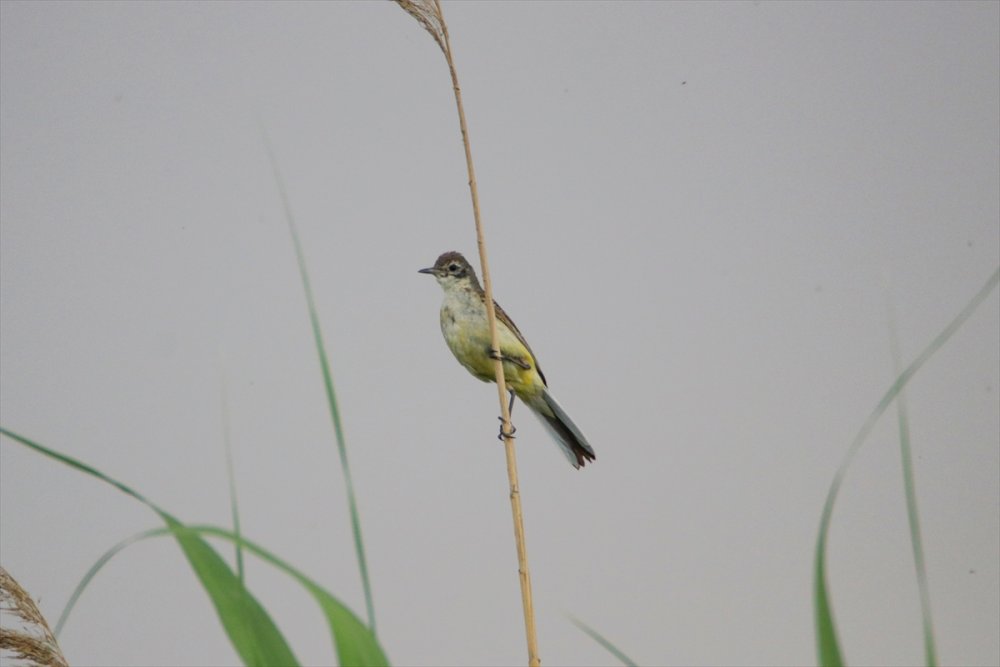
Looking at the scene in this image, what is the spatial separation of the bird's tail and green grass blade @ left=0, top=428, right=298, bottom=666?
1585 mm

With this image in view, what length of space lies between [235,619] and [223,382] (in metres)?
0.28

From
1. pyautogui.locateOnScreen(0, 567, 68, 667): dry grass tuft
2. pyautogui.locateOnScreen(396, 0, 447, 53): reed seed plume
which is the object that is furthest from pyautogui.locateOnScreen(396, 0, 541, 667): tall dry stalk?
pyautogui.locateOnScreen(0, 567, 68, 667): dry grass tuft

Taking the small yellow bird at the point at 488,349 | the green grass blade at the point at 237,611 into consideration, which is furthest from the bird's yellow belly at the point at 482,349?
the green grass blade at the point at 237,611

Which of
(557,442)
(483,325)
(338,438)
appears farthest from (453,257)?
(338,438)

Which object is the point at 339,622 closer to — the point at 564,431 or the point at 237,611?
the point at 237,611

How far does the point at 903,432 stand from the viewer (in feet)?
3.09

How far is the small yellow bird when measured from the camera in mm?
2441

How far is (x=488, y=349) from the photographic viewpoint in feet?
7.90

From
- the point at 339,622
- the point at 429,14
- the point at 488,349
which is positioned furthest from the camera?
the point at 488,349

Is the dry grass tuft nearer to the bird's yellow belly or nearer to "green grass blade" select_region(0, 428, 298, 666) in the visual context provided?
"green grass blade" select_region(0, 428, 298, 666)

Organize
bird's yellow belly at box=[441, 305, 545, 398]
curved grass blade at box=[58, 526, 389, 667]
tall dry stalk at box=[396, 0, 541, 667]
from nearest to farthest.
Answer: curved grass blade at box=[58, 526, 389, 667], tall dry stalk at box=[396, 0, 541, 667], bird's yellow belly at box=[441, 305, 545, 398]

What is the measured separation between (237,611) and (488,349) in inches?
59.7

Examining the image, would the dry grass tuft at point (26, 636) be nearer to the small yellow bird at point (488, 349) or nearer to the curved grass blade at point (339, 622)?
the curved grass blade at point (339, 622)

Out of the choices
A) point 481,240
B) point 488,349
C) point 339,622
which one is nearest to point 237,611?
point 339,622
